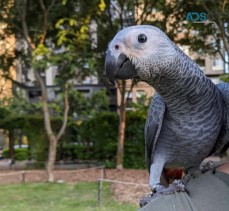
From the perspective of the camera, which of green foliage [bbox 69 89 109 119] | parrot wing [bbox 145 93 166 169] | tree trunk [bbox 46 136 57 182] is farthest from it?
green foliage [bbox 69 89 109 119]

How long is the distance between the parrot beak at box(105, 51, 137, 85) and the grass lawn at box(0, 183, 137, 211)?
16.6 feet

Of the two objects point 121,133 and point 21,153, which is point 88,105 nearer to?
point 21,153

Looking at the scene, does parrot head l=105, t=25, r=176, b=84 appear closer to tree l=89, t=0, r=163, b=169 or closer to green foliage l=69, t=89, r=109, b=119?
tree l=89, t=0, r=163, b=169

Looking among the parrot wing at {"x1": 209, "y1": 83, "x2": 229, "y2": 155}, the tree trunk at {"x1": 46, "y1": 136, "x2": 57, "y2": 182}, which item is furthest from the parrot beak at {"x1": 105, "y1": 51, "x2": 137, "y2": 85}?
the tree trunk at {"x1": 46, "y1": 136, "x2": 57, "y2": 182}

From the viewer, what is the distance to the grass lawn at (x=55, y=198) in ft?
23.7

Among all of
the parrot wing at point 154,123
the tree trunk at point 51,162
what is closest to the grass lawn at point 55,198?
the tree trunk at point 51,162

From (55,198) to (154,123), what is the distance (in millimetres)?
6023

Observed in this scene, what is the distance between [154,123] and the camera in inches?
99.1

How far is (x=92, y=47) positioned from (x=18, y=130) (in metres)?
5.15

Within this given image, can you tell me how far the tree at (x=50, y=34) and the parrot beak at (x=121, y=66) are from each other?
23.7 feet

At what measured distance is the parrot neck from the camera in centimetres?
222

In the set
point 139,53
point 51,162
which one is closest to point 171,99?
point 139,53

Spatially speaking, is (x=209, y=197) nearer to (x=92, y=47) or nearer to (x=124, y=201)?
(x=124, y=201)

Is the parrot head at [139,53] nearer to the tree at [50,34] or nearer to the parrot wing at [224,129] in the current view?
the parrot wing at [224,129]
